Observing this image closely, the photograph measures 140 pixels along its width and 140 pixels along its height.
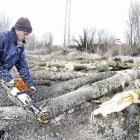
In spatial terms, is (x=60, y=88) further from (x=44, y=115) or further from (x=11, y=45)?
(x=11, y=45)

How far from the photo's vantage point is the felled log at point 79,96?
219 centimetres

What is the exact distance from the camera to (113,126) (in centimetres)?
226

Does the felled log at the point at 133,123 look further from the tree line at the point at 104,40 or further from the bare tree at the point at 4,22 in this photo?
the bare tree at the point at 4,22

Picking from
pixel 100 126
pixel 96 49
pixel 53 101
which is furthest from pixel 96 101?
pixel 96 49

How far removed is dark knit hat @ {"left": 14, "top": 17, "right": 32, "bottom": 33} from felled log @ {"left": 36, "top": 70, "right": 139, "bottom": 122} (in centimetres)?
133

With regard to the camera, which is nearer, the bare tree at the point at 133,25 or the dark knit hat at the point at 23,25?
the dark knit hat at the point at 23,25

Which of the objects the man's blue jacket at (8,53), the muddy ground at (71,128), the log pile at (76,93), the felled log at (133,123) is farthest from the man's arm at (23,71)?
the felled log at (133,123)

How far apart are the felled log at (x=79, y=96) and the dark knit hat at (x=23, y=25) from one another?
1330 mm

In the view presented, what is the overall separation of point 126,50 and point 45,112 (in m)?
17.0

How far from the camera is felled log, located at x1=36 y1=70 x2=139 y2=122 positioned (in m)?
2.19

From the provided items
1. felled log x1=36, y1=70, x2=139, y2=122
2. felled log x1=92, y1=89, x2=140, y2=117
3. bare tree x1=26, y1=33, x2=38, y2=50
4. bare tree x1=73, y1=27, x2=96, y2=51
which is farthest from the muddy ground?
bare tree x1=26, y1=33, x2=38, y2=50

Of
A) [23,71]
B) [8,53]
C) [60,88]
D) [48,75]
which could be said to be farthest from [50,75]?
[8,53]

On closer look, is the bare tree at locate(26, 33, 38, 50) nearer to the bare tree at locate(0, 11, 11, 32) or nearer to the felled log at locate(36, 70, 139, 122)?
the bare tree at locate(0, 11, 11, 32)

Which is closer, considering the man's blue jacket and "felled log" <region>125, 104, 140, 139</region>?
"felled log" <region>125, 104, 140, 139</region>
